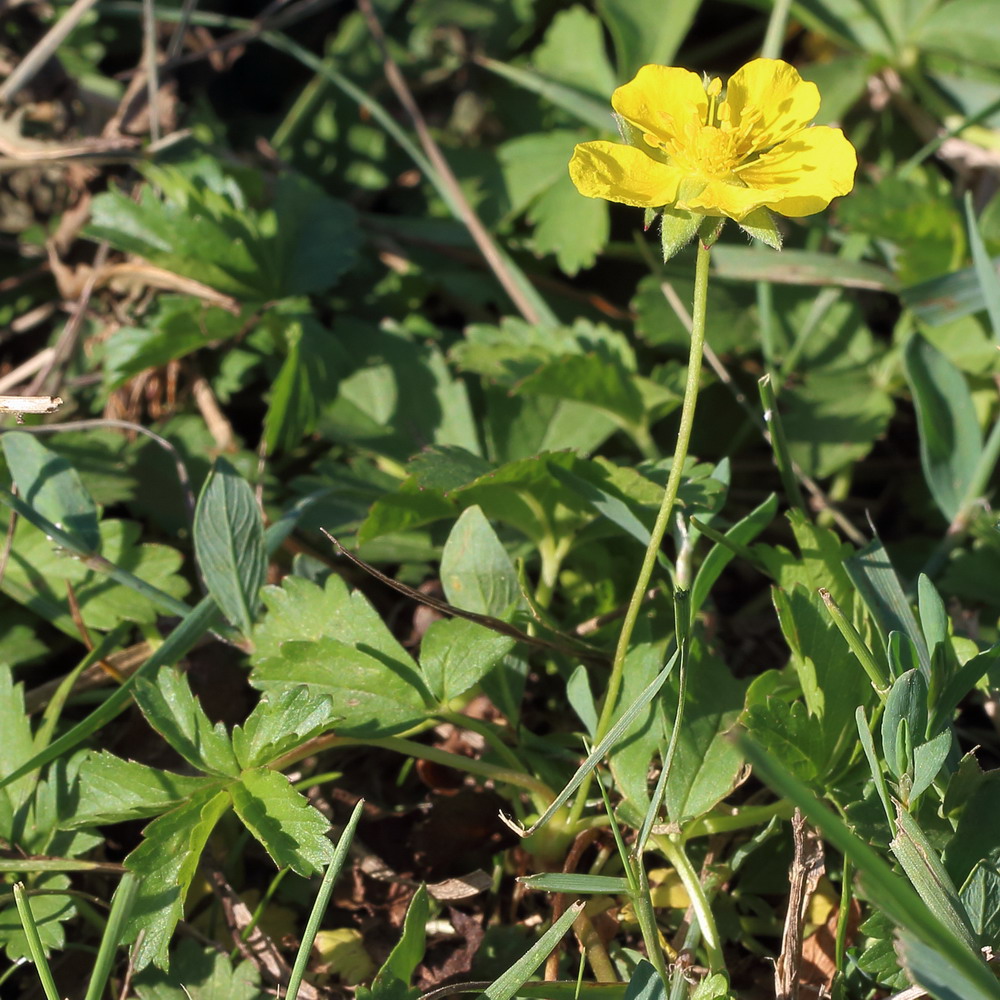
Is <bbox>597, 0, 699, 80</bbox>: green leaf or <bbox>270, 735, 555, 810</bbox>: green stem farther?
<bbox>597, 0, 699, 80</bbox>: green leaf

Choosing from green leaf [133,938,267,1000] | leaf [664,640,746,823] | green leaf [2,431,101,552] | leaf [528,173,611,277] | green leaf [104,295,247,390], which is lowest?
green leaf [133,938,267,1000]

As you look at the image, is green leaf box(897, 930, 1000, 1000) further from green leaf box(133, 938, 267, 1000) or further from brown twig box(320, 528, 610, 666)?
green leaf box(133, 938, 267, 1000)

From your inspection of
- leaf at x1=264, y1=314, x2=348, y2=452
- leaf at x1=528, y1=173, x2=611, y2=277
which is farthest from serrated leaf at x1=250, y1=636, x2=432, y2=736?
leaf at x1=528, y1=173, x2=611, y2=277

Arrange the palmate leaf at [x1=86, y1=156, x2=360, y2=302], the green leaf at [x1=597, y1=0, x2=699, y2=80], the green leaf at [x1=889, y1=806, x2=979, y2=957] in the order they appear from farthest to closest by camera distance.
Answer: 1. the green leaf at [x1=597, y1=0, x2=699, y2=80]
2. the palmate leaf at [x1=86, y1=156, x2=360, y2=302]
3. the green leaf at [x1=889, y1=806, x2=979, y2=957]

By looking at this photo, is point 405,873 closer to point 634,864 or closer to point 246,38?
point 634,864

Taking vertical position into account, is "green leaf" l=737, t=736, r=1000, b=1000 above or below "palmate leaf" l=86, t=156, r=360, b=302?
below

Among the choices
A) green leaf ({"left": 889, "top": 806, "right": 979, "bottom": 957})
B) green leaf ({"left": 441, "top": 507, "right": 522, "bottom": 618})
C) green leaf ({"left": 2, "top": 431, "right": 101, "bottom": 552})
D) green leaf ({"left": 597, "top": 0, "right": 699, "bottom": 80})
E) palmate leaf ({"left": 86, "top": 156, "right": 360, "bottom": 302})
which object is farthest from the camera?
green leaf ({"left": 597, "top": 0, "right": 699, "bottom": 80})
